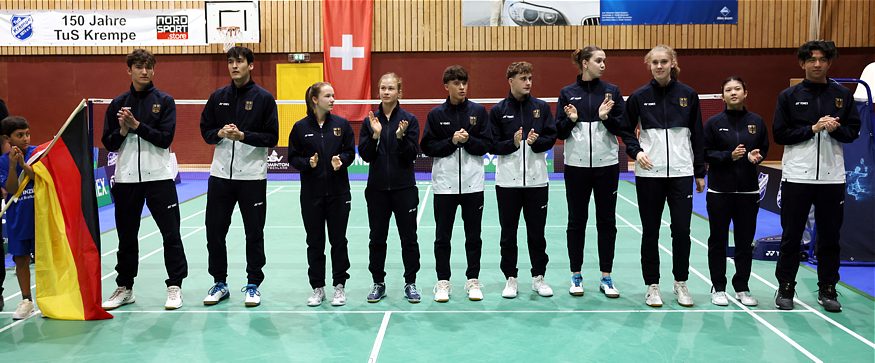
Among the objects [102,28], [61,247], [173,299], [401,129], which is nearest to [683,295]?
[401,129]

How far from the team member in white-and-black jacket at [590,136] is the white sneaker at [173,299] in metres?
3.32

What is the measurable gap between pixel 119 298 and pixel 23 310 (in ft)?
2.26

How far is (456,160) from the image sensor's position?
612 cm

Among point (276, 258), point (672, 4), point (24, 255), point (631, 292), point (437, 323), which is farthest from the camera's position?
point (672, 4)

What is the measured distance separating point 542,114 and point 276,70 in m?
14.7

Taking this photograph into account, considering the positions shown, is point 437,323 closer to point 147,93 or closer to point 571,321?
point 571,321

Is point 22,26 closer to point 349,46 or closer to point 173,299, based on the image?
point 349,46

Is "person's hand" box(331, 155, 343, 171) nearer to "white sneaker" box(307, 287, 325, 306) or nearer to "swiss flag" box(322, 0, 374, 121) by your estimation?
"white sneaker" box(307, 287, 325, 306)

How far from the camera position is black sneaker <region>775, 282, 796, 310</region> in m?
5.82

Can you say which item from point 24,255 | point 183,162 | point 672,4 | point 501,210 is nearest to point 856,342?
point 501,210

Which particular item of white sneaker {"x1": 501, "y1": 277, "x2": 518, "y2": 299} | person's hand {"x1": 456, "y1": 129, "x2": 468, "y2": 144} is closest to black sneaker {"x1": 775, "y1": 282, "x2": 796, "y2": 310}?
white sneaker {"x1": 501, "y1": 277, "x2": 518, "y2": 299}

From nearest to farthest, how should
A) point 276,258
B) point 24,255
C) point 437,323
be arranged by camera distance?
point 437,323
point 24,255
point 276,258

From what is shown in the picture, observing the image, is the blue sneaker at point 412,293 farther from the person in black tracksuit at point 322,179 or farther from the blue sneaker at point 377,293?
the person in black tracksuit at point 322,179

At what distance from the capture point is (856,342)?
498 cm
